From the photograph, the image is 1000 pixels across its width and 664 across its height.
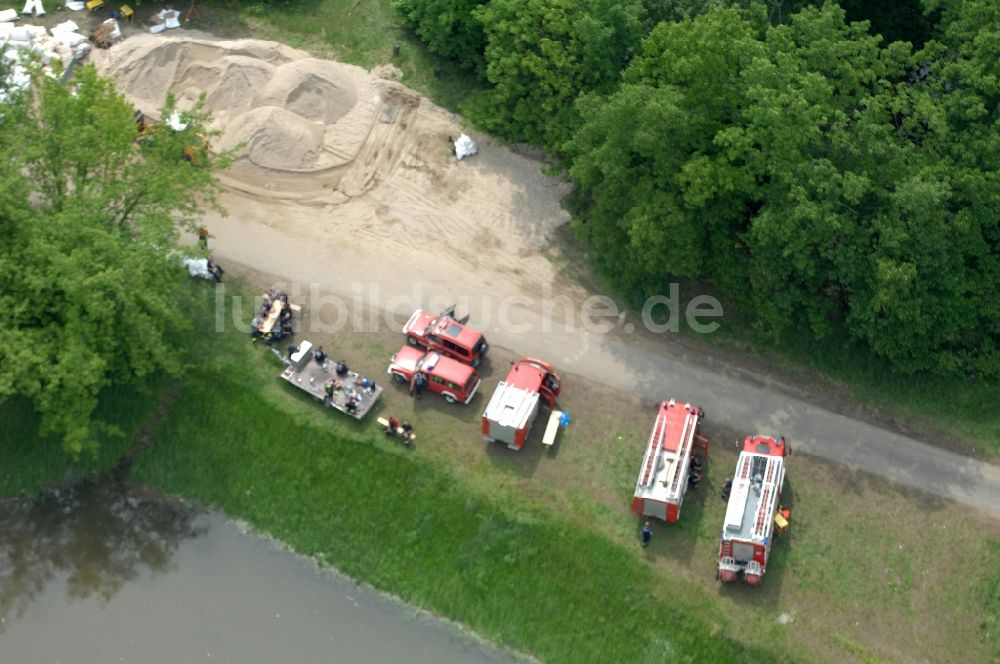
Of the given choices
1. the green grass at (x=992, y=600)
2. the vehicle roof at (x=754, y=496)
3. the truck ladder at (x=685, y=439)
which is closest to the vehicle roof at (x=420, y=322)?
the truck ladder at (x=685, y=439)

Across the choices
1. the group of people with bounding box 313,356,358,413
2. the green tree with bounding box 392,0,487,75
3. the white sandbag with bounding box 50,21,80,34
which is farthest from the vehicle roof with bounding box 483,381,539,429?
the white sandbag with bounding box 50,21,80,34

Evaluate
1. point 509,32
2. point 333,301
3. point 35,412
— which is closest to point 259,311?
point 333,301

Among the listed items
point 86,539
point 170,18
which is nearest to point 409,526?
point 86,539

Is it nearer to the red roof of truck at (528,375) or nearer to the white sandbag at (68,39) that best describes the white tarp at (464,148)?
the red roof of truck at (528,375)

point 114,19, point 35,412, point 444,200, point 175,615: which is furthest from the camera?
point 114,19

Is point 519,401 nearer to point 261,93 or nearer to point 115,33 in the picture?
point 261,93

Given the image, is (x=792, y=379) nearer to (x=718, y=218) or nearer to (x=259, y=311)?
(x=718, y=218)

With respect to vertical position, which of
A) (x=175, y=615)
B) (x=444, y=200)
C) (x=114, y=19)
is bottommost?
(x=175, y=615)
